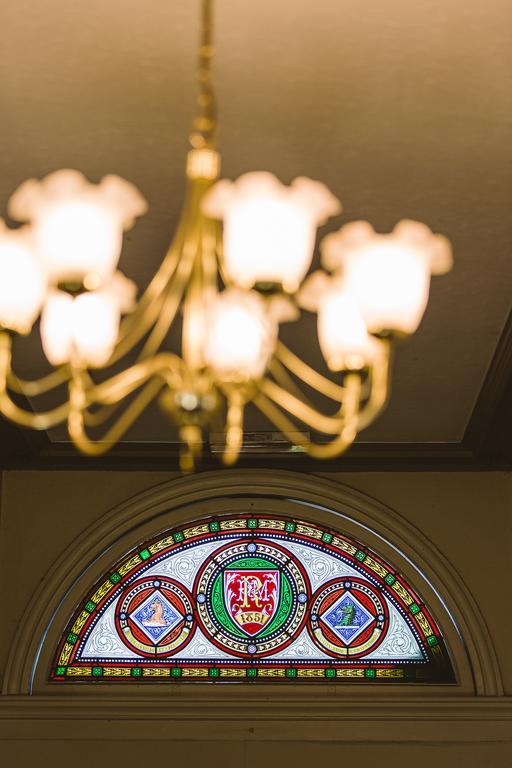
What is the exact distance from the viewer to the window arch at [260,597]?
233 inches

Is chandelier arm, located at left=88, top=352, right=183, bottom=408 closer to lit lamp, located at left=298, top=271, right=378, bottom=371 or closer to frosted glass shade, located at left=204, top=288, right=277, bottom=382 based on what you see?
frosted glass shade, located at left=204, top=288, right=277, bottom=382

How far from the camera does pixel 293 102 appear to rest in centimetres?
337

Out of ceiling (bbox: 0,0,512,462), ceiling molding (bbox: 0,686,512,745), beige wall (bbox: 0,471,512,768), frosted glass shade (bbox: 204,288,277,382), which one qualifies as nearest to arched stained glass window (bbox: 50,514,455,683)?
ceiling molding (bbox: 0,686,512,745)

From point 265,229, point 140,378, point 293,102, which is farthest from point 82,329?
point 293,102

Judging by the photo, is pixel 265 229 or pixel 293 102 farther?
pixel 293 102

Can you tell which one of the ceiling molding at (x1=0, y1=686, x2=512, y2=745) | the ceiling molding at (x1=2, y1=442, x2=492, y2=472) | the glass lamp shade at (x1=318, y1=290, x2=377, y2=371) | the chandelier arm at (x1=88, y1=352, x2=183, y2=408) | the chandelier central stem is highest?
the ceiling molding at (x1=2, y1=442, x2=492, y2=472)

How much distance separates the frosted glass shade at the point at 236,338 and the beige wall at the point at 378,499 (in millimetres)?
3816

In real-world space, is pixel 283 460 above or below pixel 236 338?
above

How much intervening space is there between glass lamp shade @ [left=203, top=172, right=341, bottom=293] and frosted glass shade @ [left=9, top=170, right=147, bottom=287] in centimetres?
22

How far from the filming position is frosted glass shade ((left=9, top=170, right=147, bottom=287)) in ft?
7.73

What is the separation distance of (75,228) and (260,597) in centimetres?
403

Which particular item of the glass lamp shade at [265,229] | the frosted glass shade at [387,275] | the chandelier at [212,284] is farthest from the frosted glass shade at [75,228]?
the frosted glass shade at [387,275]

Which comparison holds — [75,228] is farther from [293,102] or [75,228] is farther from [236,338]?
[293,102]

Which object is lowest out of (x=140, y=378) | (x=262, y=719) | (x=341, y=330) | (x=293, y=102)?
(x=262, y=719)
